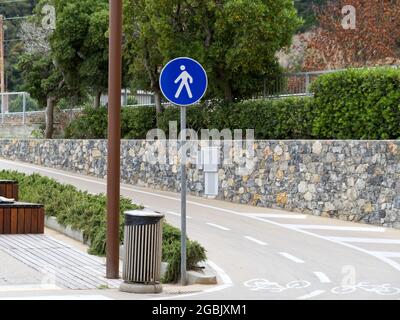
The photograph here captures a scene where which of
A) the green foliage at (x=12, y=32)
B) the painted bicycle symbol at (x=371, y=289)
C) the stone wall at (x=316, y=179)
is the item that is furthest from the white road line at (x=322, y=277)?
the green foliage at (x=12, y=32)

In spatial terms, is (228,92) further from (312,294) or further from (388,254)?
(312,294)

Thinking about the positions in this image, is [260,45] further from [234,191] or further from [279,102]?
[234,191]

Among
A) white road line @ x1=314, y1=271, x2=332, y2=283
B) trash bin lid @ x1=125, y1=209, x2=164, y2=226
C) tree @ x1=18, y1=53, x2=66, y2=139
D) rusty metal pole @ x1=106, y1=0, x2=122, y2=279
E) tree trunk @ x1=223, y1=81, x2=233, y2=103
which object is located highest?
tree @ x1=18, y1=53, x2=66, y2=139

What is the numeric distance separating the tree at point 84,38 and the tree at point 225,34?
6.70 metres

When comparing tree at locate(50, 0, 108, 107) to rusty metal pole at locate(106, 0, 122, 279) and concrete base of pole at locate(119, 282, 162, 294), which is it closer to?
rusty metal pole at locate(106, 0, 122, 279)

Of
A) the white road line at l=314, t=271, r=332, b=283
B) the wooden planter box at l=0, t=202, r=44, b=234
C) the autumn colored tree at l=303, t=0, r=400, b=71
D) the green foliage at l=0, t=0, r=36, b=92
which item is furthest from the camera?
the green foliage at l=0, t=0, r=36, b=92

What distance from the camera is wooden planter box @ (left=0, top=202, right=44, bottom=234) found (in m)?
16.2

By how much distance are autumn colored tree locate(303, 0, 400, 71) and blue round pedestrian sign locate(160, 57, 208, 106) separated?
1999 cm

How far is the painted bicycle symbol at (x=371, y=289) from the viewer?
11.4m

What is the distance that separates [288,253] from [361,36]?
63.4 ft

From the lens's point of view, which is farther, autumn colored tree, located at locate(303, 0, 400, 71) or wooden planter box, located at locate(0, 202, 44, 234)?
autumn colored tree, located at locate(303, 0, 400, 71)

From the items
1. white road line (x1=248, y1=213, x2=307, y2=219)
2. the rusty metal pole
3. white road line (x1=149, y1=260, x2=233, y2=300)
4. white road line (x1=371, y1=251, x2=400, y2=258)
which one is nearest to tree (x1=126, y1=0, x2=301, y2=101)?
white road line (x1=248, y1=213, x2=307, y2=219)

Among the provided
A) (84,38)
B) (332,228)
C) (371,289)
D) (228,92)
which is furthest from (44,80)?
(371,289)

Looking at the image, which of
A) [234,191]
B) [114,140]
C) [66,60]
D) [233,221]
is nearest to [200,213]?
[233,221]
